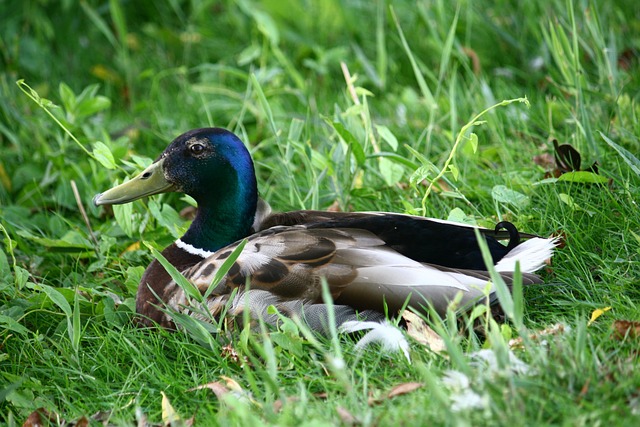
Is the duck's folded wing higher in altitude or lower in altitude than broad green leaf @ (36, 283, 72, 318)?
higher

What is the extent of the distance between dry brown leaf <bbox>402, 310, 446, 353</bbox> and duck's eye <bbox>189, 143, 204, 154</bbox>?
108 centimetres

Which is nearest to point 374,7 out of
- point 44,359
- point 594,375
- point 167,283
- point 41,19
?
point 41,19

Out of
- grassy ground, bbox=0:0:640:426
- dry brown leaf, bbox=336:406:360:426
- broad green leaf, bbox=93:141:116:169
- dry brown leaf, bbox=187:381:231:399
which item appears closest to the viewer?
dry brown leaf, bbox=336:406:360:426

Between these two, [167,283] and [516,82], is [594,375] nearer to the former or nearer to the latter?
[167,283]

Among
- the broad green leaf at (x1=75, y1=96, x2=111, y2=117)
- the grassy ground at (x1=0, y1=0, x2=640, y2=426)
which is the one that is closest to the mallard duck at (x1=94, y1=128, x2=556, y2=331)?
the grassy ground at (x1=0, y1=0, x2=640, y2=426)

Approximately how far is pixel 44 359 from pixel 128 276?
0.54m

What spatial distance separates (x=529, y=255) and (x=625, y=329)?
455 mm

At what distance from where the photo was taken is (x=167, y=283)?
10.3 feet

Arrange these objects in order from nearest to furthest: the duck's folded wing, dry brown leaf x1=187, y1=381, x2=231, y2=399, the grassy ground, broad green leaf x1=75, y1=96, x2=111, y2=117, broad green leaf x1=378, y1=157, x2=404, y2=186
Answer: the grassy ground → dry brown leaf x1=187, y1=381, x2=231, y2=399 → the duck's folded wing → broad green leaf x1=378, y1=157, x2=404, y2=186 → broad green leaf x1=75, y1=96, x2=111, y2=117

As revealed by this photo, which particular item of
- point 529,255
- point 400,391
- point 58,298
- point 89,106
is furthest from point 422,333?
point 89,106

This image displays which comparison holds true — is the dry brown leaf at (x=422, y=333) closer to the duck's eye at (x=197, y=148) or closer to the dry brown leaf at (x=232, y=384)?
the dry brown leaf at (x=232, y=384)

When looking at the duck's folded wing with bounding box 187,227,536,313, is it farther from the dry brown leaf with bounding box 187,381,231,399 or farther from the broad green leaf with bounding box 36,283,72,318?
the broad green leaf with bounding box 36,283,72,318

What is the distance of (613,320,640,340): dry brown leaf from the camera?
8.09 feet

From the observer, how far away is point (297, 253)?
2.93 m
